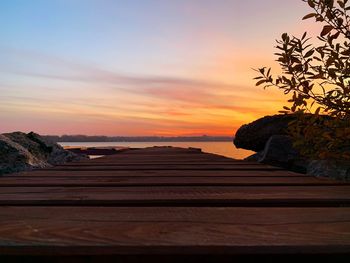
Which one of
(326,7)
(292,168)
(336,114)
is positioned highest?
(326,7)

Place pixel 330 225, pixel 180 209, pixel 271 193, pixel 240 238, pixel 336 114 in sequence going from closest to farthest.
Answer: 1. pixel 240 238
2. pixel 330 225
3. pixel 180 209
4. pixel 271 193
5. pixel 336 114

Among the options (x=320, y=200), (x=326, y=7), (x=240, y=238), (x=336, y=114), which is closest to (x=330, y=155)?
(x=336, y=114)

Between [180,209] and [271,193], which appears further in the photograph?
[271,193]

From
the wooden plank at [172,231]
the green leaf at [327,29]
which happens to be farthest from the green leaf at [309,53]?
the wooden plank at [172,231]

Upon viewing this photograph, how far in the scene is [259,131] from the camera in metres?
10.3

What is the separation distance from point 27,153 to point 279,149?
540cm

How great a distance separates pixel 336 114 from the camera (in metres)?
3.48

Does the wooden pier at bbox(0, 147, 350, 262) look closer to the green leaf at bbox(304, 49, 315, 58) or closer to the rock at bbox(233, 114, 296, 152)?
the green leaf at bbox(304, 49, 315, 58)

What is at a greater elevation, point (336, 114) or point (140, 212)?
point (336, 114)

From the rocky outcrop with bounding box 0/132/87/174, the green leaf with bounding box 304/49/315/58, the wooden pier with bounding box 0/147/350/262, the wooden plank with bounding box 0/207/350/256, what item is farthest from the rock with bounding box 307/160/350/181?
the rocky outcrop with bounding box 0/132/87/174

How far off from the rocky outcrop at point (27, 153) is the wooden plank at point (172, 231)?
229 inches

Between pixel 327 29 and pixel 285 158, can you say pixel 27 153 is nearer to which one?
pixel 285 158

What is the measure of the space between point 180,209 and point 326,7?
2.52 meters

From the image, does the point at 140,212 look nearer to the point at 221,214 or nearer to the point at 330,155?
the point at 221,214
